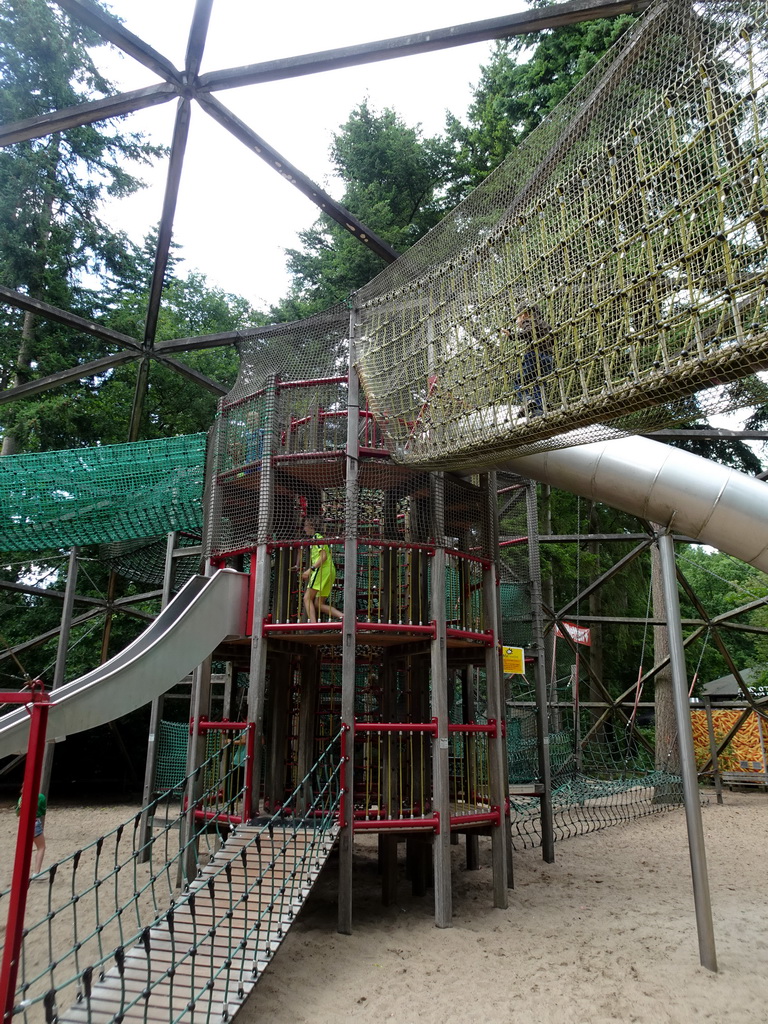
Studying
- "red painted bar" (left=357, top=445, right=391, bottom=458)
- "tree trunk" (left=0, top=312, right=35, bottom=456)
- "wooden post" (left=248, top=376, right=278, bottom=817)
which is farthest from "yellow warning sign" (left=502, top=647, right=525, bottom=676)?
"tree trunk" (left=0, top=312, right=35, bottom=456)

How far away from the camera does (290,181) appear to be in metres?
7.27

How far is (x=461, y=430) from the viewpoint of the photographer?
19.2 feet

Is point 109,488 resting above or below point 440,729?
above

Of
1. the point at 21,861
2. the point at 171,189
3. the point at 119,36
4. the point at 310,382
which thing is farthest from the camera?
the point at 171,189

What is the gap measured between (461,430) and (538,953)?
4.18 meters

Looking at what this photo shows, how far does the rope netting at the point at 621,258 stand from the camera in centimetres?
346

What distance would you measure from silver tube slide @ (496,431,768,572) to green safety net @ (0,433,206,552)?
17.4ft

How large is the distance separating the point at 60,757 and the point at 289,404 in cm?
1275

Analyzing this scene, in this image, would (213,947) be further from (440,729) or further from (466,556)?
(466,556)

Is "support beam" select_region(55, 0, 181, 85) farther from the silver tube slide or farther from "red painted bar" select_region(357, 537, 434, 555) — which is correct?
the silver tube slide

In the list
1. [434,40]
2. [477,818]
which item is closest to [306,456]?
[434,40]

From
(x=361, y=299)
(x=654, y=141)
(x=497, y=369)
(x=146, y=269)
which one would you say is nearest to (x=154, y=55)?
(x=361, y=299)

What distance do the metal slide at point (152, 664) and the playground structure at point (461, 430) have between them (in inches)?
1.1

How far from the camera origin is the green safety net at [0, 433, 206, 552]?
393 inches
